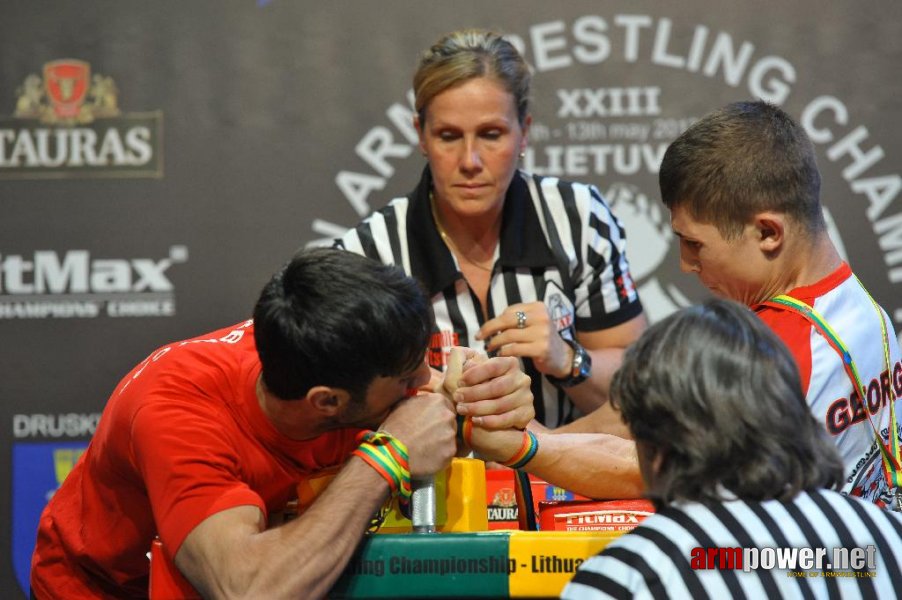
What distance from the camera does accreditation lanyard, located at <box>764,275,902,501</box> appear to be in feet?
5.08

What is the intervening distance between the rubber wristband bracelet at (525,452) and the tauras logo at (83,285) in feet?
5.62

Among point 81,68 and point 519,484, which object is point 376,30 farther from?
point 519,484

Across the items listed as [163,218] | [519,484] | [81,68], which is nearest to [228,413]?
[519,484]

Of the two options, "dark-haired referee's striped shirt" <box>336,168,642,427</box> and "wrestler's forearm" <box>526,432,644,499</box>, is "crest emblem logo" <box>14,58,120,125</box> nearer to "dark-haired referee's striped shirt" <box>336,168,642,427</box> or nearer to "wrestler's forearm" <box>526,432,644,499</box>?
"dark-haired referee's striped shirt" <box>336,168,642,427</box>

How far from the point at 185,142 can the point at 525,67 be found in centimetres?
116

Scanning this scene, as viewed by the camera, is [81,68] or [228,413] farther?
[81,68]

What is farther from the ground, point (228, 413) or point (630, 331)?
point (630, 331)

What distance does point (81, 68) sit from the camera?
3.15 metres

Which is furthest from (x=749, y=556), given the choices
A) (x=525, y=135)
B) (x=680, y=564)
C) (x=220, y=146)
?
(x=220, y=146)

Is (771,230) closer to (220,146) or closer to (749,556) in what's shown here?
(749,556)

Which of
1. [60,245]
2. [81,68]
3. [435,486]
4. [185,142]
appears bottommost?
[435,486]

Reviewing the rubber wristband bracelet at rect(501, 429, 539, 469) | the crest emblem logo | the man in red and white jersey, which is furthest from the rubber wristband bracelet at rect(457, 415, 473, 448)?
the crest emblem logo

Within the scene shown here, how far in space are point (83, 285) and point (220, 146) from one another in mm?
555

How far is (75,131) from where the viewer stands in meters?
3.17
